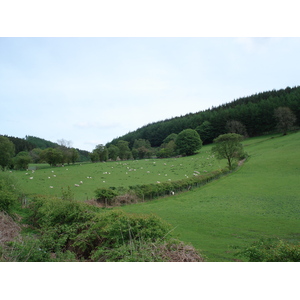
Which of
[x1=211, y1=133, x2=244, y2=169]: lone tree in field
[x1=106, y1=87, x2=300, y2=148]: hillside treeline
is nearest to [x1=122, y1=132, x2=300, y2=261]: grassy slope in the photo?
[x1=211, y1=133, x2=244, y2=169]: lone tree in field

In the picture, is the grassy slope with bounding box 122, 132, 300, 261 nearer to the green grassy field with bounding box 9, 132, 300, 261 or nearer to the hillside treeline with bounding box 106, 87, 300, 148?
the green grassy field with bounding box 9, 132, 300, 261

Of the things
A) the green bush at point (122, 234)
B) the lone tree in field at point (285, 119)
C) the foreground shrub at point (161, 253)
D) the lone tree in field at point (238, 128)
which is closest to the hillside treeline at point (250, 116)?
the lone tree in field at point (238, 128)

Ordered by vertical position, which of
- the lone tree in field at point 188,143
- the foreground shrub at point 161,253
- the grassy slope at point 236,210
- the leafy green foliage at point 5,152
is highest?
the leafy green foliage at point 5,152

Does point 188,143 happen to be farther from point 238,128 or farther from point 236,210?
point 236,210

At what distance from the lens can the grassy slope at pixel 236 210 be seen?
14.7 meters

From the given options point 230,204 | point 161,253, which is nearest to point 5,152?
point 230,204

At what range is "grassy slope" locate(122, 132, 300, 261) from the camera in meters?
14.7

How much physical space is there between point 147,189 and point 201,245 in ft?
65.3

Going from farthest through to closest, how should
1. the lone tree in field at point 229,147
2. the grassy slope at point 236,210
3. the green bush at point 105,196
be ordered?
1. the lone tree in field at point 229,147
2. the green bush at point 105,196
3. the grassy slope at point 236,210

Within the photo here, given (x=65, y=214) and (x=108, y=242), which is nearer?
(x=108, y=242)

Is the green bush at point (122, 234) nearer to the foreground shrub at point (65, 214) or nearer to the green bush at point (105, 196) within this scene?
the foreground shrub at point (65, 214)

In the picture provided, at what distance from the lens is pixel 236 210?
75.6 ft
